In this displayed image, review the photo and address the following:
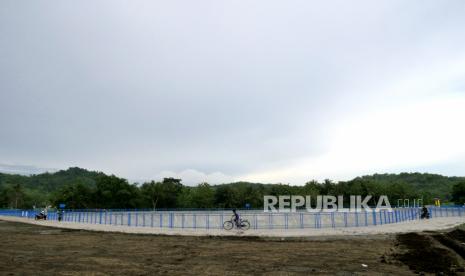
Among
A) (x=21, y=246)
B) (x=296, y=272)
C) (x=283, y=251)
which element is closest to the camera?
(x=296, y=272)

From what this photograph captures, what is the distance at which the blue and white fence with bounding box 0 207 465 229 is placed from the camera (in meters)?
36.4

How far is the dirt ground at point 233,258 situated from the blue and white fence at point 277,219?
39.0 ft

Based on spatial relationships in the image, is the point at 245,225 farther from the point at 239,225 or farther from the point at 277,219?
the point at 277,219

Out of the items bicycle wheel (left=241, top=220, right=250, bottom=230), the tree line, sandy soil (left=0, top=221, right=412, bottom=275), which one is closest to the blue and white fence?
bicycle wheel (left=241, top=220, right=250, bottom=230)

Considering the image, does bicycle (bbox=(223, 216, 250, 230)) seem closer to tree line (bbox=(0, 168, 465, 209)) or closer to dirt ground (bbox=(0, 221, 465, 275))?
dirt ground (bbox=(0, 221, 465, 275))

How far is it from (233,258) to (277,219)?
123 ft

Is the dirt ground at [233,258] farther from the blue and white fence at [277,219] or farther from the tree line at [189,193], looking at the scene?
the tree line at [189,193]

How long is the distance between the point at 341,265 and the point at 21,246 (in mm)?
17247

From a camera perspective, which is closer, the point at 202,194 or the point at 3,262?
the point at 3,262

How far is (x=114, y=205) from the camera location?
10062 cm

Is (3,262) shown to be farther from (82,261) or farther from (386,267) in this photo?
(386,267)

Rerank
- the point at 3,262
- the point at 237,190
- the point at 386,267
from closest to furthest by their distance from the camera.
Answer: the point at 386,267
the point at 3,262
the point at 237,190

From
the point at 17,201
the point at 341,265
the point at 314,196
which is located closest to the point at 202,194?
the point at 314,196

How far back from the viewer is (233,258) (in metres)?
16.2
